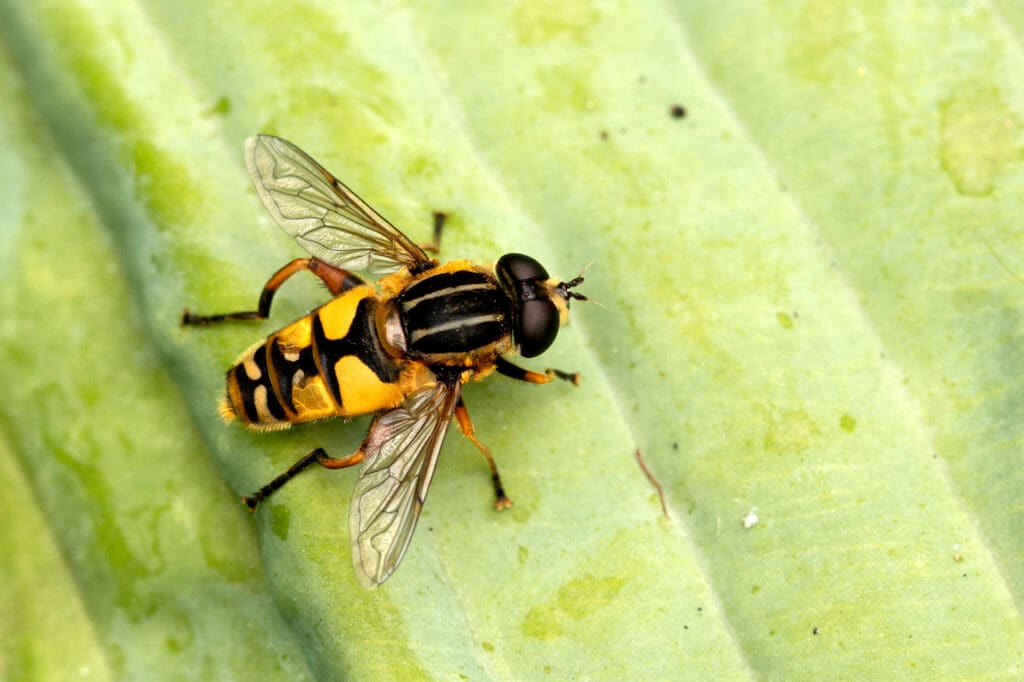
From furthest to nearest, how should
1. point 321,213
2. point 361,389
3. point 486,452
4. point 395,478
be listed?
point 321,213 < point 486,452 < point 361,389 < point 395,478

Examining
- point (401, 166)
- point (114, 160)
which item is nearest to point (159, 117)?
point (114, 160)

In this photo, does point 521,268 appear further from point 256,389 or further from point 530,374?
point 256,389

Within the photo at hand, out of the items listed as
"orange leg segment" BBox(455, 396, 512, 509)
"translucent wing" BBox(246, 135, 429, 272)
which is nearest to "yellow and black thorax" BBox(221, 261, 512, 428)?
"orange leg segment" BBox(455, 396, 512, 509)

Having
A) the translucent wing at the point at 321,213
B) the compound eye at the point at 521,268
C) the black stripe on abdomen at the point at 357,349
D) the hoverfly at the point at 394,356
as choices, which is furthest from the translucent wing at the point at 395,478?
the translucent wing at the point at 321,213

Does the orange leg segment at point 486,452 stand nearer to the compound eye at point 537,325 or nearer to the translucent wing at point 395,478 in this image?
the translucent wing at point 395,478

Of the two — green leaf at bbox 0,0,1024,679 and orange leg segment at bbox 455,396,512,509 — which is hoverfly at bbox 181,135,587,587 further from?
green leaf at bbox 0,0,1024,679

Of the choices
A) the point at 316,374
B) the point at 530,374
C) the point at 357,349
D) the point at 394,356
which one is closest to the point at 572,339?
the point at 530,374
